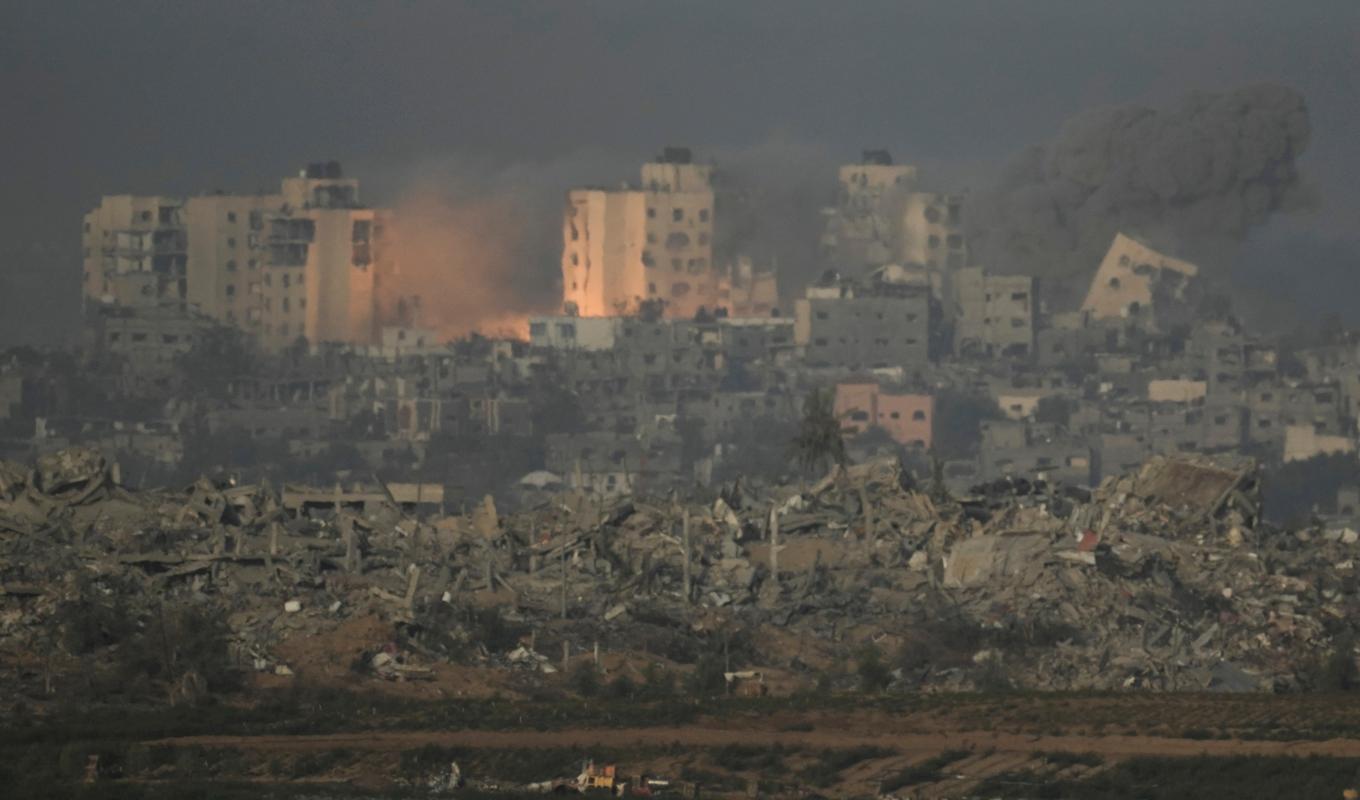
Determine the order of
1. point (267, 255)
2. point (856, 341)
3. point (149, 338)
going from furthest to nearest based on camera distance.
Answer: point (267, 255), point (149, 338), point (856, 341)

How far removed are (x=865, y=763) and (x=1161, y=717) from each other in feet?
15.6

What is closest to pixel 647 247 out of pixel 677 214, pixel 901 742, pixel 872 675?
pixel 677 214

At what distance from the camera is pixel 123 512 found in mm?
63125

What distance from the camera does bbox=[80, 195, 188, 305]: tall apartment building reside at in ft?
516

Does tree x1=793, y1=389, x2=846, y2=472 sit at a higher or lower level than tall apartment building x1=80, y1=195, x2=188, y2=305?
lower

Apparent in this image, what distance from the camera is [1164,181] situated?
15000 centimetres

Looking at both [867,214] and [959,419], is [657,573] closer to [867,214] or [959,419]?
[959,419]

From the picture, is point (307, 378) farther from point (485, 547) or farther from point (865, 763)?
point (865, 763)

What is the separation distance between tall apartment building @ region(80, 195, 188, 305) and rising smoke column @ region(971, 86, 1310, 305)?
103ft

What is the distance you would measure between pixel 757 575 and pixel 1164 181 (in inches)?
3584

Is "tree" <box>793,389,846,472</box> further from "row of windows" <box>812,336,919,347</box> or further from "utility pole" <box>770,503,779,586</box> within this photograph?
"row of windows" <box>812,336,919,347</box>

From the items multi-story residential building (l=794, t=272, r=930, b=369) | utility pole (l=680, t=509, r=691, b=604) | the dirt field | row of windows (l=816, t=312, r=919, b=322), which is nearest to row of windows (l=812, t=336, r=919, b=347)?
multi-story residential building (l=794, t=272, r=930, b=369)

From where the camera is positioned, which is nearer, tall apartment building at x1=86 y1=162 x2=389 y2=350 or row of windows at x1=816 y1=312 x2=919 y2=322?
row of windows at x1=816 y1=312 x2=919 y2=322

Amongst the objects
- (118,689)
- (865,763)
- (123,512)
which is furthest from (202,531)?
(865,763)
